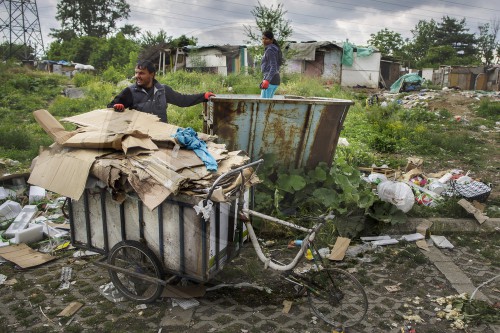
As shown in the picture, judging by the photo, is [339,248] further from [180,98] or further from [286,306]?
[180,98]

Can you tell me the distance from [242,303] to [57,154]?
184cm

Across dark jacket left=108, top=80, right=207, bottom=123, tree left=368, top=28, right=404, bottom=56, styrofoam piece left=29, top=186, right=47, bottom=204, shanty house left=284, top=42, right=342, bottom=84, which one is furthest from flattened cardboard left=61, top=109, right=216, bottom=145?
tree left=368, top=28, right=404, bottom=56

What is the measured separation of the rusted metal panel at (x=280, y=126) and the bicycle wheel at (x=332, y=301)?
2181mm

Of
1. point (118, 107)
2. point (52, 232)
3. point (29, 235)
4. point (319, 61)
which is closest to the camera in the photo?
point (118, 107)

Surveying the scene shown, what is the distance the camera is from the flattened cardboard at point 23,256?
3.58 meters

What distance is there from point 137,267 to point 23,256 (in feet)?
5.19

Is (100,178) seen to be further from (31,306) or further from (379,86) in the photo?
(379,86)

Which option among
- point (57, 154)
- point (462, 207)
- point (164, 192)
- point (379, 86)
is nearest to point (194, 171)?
point (164, 192)

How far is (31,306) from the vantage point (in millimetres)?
2984

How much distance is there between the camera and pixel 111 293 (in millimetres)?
3164

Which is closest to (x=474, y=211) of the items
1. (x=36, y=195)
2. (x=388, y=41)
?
(x=36, y=195)

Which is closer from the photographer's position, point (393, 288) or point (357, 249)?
point (393, 288)

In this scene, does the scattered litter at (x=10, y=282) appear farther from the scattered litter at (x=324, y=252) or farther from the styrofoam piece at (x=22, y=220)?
the scattered litter at (x=324, y=252)

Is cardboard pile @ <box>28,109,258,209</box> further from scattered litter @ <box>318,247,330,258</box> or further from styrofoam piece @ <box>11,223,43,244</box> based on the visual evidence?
styrofoam piece @ <box>11,223,43,244</box>
